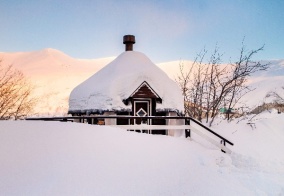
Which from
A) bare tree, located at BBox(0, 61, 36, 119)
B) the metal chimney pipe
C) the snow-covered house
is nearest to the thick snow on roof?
the snow-covered house

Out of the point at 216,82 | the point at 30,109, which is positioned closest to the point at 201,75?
the point at 216,82

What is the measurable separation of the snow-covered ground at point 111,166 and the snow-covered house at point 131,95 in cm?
603

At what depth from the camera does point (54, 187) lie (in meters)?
6.47

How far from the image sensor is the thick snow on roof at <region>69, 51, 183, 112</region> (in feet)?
59.9

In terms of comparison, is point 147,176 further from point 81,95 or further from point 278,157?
point 81,95

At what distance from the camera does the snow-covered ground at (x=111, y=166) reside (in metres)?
6.82

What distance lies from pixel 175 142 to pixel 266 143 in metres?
8.37

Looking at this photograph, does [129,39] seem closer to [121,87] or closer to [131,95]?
[121,87]

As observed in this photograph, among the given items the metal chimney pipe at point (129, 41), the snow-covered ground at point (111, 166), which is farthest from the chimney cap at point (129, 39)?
the snow-covered ground at point (111, 166)

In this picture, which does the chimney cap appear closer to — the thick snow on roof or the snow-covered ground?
the thick snow on roof

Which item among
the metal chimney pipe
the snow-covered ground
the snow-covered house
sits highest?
the metal chimney pipe

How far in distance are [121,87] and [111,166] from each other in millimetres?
10765

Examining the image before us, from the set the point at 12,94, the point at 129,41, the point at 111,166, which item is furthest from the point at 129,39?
the point at 111,166

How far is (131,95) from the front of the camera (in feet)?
59.7
